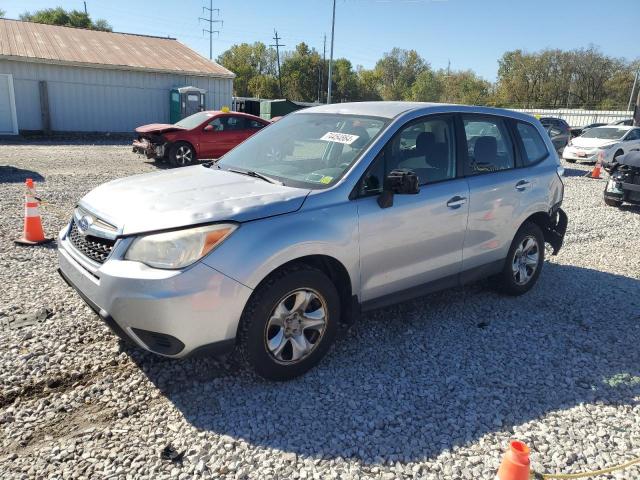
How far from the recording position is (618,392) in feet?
11.7

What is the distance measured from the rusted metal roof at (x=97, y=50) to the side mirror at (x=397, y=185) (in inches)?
878

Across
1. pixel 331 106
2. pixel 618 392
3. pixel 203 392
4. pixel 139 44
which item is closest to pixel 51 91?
pixel 139 44

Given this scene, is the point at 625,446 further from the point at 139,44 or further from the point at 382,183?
the point at 139,44

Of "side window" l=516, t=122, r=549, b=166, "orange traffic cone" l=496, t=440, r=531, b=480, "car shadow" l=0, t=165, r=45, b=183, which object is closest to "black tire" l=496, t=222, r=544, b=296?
"side window" l=516, t=122, r=549, b=166

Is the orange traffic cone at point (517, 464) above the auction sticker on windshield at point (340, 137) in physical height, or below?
below

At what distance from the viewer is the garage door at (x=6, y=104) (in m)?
20.8

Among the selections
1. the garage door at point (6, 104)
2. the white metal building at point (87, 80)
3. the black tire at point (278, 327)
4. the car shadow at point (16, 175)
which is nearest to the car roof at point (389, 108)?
the black tire at point (278, 327)

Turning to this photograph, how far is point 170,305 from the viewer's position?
9.35 ft

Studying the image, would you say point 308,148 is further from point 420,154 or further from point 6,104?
point 6,104

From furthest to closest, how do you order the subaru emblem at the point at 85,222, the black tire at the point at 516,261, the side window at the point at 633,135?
1. the side window at the point at 633,135
2. the black tire at the point at 516,261
3. the subaru emblem at the point at 85,222

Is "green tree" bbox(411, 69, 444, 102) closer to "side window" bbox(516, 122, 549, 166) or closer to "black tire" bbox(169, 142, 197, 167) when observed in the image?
"black tire" bbox(169, 142, 197, 167)

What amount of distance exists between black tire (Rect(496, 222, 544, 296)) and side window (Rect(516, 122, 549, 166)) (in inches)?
26.0

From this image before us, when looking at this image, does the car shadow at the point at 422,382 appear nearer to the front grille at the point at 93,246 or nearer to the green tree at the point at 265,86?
the front grille at the point at 93,246

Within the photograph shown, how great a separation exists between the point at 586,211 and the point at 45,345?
9726 millimetres
